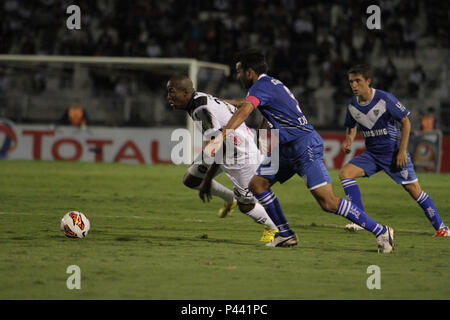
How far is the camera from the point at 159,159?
969 inches

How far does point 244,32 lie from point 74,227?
2188 centimetres

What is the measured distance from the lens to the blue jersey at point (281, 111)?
8.14 m

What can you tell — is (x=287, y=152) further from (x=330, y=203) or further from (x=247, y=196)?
(x=247, y=196)

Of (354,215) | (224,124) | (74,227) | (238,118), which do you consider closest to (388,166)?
(354,215)

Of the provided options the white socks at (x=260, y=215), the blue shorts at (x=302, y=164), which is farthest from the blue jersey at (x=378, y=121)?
the white socks at (x=260, y=215)

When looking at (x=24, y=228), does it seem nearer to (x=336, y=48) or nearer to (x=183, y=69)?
(x=183, y=69)

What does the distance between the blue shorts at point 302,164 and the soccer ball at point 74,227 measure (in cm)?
217

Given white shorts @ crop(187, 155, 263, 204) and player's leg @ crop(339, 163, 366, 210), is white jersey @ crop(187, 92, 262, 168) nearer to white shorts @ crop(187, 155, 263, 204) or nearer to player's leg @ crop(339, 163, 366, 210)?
white shorts @ crop(187, 155, 263, 204)

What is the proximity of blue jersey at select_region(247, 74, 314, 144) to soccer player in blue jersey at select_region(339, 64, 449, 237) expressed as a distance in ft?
5.08

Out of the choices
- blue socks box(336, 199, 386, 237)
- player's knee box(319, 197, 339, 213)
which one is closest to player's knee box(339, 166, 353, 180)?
blue socks box(336, 199, 386, 237)

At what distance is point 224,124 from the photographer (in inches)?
349
